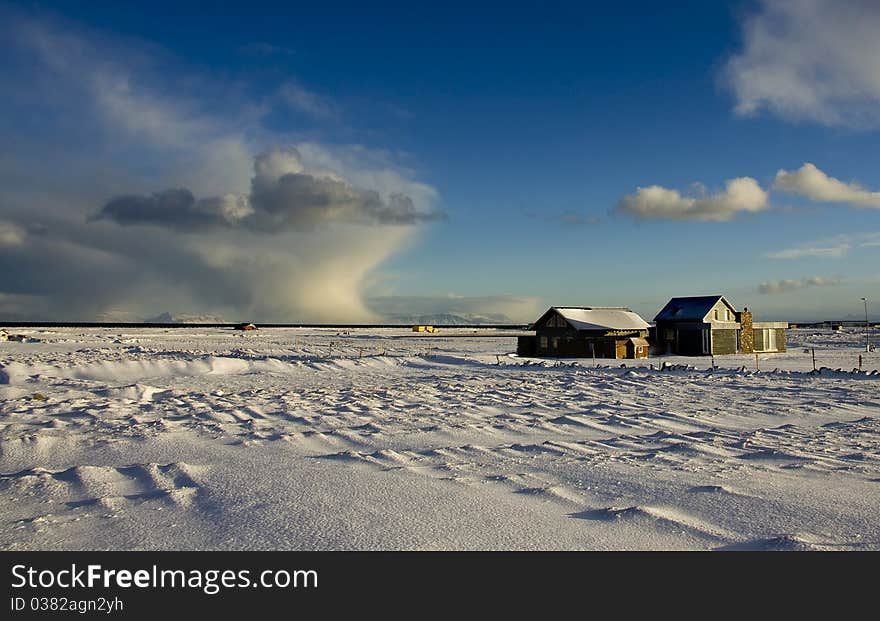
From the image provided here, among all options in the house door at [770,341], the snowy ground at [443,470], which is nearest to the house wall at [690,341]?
the house door at [770,341]

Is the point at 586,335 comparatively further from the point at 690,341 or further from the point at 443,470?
the point at 443,470

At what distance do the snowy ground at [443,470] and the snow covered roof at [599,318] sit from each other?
2242 centimetres

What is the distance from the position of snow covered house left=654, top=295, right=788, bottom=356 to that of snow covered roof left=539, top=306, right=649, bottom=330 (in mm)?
2013

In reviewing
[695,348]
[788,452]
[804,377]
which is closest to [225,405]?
[788,452]

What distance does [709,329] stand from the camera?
136 ft

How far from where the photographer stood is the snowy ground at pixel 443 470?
5.93 metres

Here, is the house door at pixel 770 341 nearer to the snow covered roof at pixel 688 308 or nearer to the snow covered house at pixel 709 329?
the snow covered house at pixel 709 329

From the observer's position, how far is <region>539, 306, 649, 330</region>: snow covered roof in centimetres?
4078

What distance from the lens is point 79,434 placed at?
37.8 feet

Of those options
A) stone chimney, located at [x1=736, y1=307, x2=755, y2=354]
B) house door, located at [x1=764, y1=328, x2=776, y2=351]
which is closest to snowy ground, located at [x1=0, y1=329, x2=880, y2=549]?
stone chimney, located at [x1=736, y1=307, x2=755, y2=354]

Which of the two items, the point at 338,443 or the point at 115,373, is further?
the point at 115,373

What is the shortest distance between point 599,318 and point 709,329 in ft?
24.3
